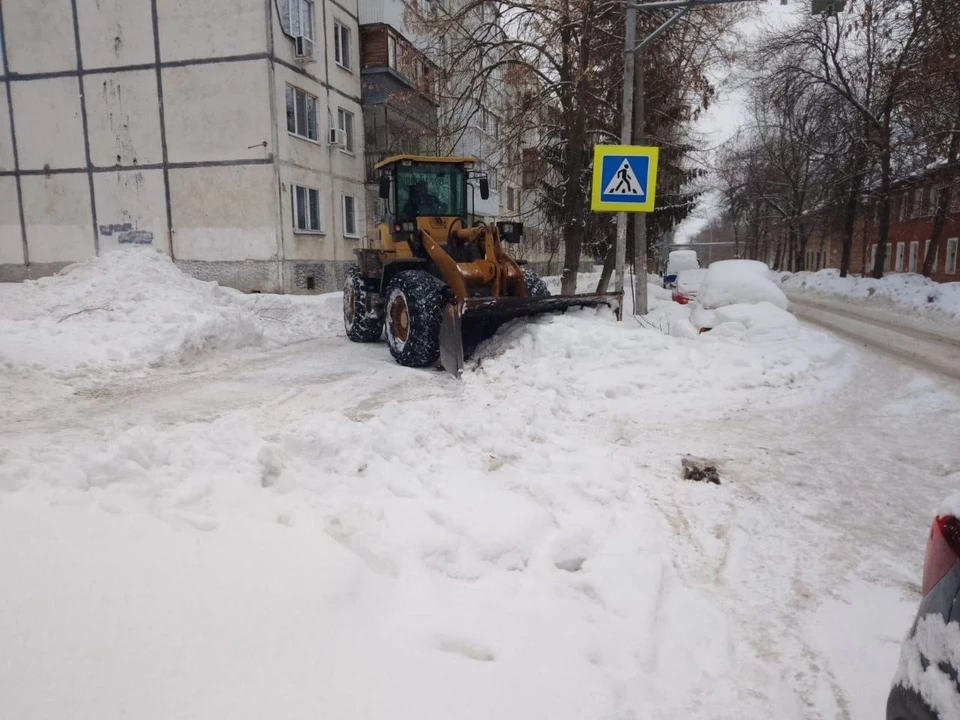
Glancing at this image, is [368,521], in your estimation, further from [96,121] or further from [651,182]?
[96,121]

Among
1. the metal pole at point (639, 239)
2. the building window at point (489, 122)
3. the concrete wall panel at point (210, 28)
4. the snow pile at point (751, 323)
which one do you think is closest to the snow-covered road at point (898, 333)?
the snow pile at point (751, 323)

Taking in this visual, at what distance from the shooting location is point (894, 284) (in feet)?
68.6

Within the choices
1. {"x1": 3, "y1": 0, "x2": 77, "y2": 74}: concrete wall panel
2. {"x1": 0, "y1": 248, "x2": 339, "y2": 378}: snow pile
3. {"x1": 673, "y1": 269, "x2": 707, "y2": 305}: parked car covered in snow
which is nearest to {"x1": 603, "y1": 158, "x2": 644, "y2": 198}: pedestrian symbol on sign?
{"x1": 0, "y1": 248, "x2": 339, "y2": 378}: snow pile

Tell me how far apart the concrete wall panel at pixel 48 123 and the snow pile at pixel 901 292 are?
24276 mm

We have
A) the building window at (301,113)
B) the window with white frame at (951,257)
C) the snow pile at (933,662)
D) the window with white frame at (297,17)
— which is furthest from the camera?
the window with white frame at (951,257)

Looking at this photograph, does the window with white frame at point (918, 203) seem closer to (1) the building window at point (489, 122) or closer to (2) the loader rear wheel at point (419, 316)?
(1) the building window at point (489, 122)

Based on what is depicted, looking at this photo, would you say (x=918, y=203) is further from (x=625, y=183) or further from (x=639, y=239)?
(x=625, y=183)

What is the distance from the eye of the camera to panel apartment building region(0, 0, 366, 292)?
1770 cm

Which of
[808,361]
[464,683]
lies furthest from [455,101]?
[464,683]

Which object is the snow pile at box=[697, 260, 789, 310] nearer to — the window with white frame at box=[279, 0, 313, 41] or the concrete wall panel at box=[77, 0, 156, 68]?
the window with white frame at box=[279, 0, 313, 41]

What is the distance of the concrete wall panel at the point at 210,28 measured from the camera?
17297 millimetres

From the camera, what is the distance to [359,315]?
10984mm

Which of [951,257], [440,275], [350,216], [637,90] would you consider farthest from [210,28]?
[951,257]

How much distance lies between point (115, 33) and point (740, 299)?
18.6 meters
